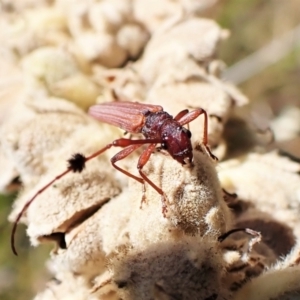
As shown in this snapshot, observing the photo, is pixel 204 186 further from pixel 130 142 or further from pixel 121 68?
pixel 121 68

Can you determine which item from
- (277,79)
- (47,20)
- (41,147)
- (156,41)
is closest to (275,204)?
(41,147)

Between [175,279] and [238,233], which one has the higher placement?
[175,279]

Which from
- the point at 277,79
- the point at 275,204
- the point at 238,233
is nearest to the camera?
the point at 238,233

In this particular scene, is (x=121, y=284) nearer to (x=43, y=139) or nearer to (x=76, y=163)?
(x=76, y=163)

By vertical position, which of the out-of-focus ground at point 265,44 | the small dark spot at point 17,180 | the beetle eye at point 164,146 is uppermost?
the beetle eye at point 164,146

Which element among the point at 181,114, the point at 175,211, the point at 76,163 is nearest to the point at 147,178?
the point at 175,211

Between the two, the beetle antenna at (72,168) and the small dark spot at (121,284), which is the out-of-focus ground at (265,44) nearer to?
the beetle antenna at (72,168)

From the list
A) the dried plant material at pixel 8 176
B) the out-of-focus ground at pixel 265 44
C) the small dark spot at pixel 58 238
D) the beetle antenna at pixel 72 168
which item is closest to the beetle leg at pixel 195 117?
the beetle antenna at pixel 72 168

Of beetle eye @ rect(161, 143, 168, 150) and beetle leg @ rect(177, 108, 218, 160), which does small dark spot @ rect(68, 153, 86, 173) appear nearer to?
beetle eye @ rect(161, 143, 168, 150)
